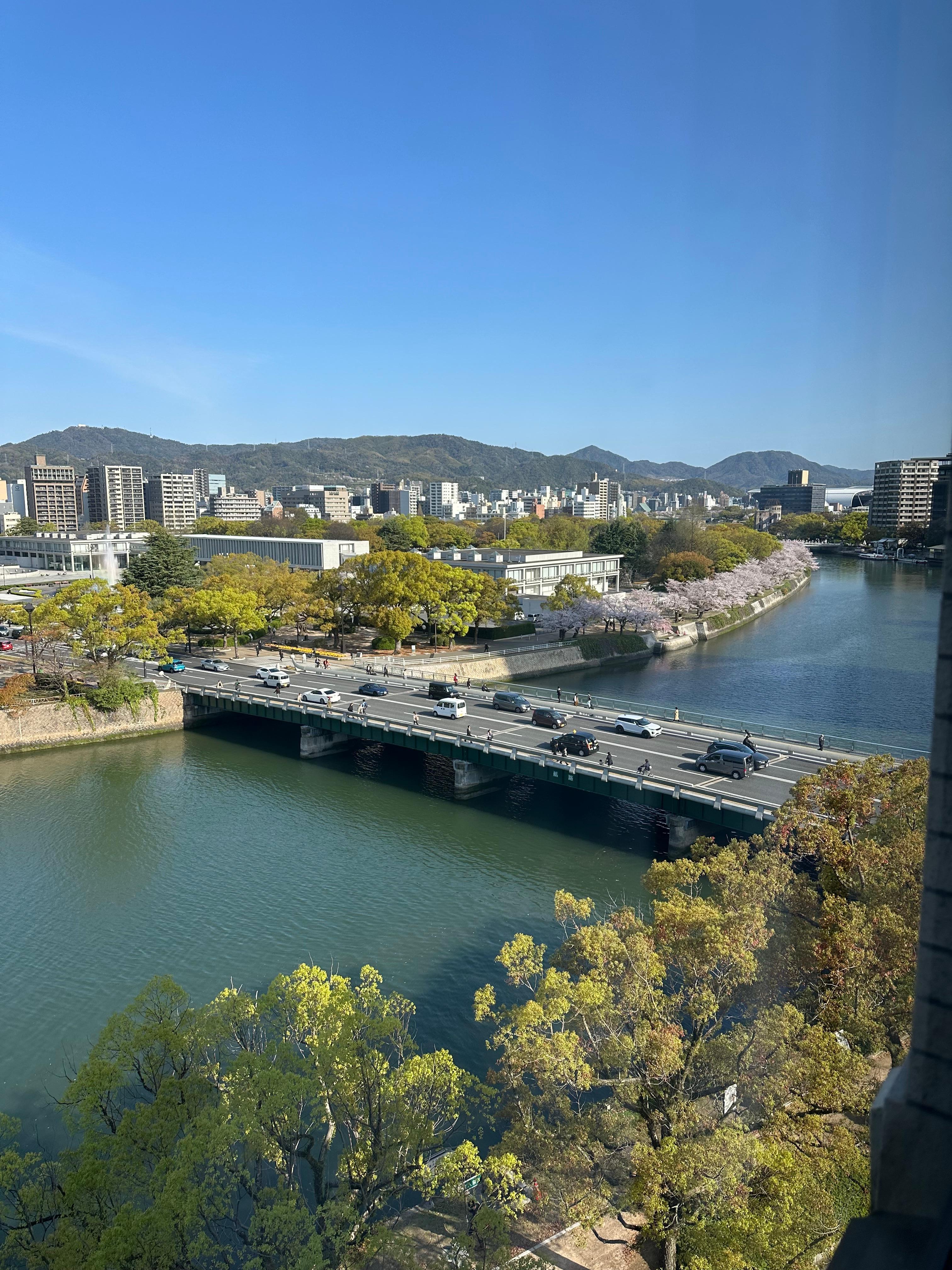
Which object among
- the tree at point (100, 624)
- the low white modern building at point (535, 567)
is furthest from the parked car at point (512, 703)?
the low white modern building at point (535, 567)

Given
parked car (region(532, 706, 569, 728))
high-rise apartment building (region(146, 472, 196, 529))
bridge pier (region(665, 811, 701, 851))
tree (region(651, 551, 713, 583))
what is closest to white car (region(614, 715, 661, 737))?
parked car (region(532, 706, 569, 728))

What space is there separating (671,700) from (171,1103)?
22.2 meters

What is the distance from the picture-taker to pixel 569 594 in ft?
116

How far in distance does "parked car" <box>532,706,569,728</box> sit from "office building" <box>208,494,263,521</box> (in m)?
105

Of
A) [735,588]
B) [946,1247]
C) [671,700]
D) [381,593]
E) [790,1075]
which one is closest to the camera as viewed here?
[946,1247]

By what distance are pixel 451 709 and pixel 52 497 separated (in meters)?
109

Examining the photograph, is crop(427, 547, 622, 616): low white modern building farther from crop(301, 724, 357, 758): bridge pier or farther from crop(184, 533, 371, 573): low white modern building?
crop(301, 724, 357, 758): bridge pier

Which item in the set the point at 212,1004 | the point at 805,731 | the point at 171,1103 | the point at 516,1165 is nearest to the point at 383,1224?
the point at 516,1165

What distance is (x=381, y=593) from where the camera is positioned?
30484mm

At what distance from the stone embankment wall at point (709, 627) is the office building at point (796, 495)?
4505 centimetres

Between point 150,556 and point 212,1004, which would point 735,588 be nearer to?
point 150,556

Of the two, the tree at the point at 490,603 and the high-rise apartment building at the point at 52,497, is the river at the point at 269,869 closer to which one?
the tree at the point at 490,603

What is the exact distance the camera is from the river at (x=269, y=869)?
10844mm

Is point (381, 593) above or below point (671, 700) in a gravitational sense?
above
